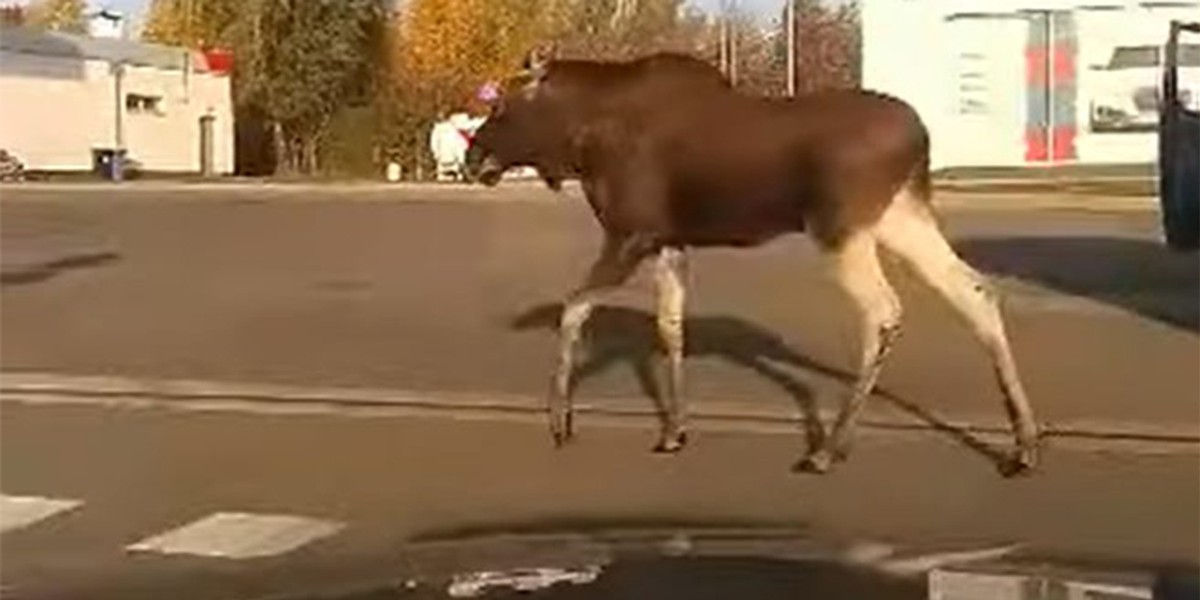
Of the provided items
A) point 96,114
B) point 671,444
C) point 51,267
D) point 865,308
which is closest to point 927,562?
point 865,308

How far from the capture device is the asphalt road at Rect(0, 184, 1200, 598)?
33.3 ft

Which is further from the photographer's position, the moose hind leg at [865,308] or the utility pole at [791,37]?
the utility pole at [791,37]

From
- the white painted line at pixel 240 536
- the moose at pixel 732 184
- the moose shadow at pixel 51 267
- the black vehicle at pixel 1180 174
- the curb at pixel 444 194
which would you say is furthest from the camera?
the curb at pixel 444 194

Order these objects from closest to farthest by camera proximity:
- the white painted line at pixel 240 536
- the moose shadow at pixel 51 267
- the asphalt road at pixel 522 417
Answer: the white painted line at pixel 240 536 → the asphalt road at pixel 522 417 → the moose shadow at pixel 51 267

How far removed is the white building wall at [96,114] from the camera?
67.2 meters

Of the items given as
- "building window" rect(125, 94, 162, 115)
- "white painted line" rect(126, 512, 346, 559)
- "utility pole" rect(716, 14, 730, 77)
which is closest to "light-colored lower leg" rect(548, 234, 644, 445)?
"white painted line" rect(126, 512, 346, 559)

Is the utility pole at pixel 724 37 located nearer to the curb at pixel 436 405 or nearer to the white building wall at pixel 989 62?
the white building wall at pixel 989 62

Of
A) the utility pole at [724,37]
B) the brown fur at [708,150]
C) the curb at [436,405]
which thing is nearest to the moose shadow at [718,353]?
the curb at [436,405]

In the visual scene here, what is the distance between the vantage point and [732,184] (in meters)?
12.1

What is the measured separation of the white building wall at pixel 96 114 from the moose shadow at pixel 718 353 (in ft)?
161

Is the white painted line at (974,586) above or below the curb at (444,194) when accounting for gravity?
above

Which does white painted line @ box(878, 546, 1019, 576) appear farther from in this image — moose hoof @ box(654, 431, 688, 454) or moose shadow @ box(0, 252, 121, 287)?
moose shadow @ box(0, 252, 121, 287)

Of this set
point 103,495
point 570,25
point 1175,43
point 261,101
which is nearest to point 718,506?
point 103,495

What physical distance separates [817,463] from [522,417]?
7.76ft
